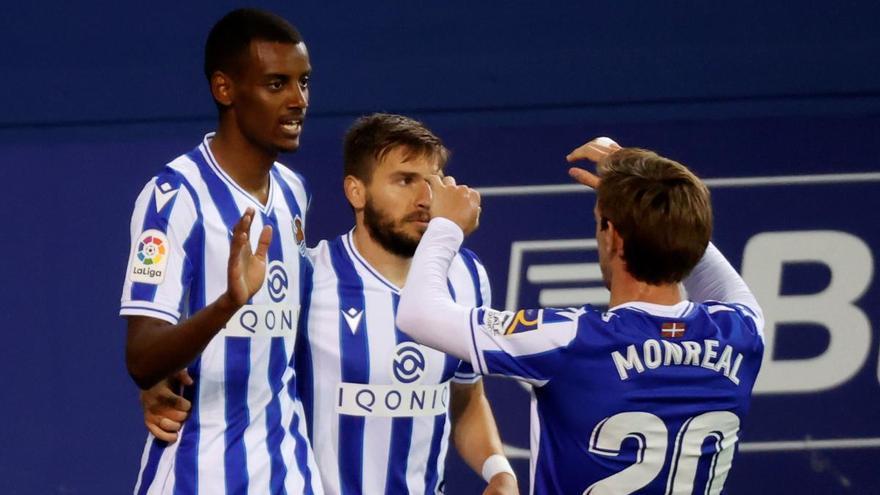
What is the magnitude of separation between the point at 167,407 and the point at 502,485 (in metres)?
0.76

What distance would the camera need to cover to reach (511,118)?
15.3 feet

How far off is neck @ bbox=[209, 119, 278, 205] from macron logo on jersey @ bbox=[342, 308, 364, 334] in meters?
0.34

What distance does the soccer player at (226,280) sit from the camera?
2963 mm

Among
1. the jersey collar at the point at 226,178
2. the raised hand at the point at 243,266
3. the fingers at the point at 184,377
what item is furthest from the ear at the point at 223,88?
the fingers at the point at 184,377

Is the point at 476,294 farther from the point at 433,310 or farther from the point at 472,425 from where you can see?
the point at 433,310

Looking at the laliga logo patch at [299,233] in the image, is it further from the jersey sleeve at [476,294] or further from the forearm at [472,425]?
the forearm at [472,425]

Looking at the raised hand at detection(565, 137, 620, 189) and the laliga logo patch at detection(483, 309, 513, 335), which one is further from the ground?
the raised hand at detection(565, 137, 620, 189)

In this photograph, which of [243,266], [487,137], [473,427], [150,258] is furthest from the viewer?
[487,137]

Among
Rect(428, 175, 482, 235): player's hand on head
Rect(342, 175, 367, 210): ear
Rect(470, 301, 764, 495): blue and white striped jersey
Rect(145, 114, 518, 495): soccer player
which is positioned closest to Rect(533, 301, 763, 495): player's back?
Rect(470, 301, 764, 495): blue and white striped jersey

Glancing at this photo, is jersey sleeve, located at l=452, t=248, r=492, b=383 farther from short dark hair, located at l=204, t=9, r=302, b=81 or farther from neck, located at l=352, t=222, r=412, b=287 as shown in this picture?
short dark hair, located at l=204, t=9, r=302, b=81

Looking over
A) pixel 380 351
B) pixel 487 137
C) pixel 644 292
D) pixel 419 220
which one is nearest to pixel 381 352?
pixel 380 351

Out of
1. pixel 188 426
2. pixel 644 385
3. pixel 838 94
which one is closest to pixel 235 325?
pixel 188 426

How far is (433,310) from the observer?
2.61 meters

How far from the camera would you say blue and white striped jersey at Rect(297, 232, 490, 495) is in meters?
3.29
